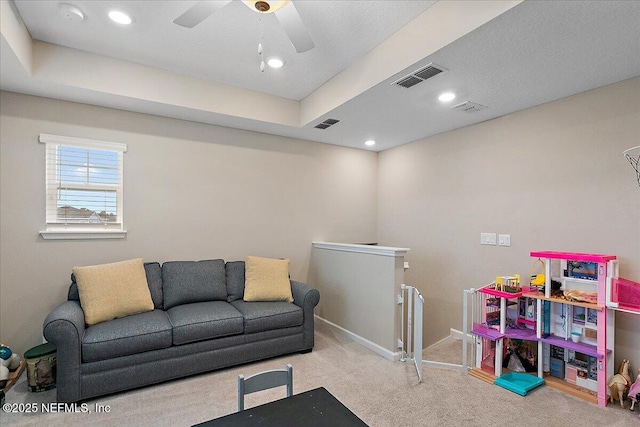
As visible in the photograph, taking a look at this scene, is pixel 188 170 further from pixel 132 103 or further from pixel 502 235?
pixel 502 235

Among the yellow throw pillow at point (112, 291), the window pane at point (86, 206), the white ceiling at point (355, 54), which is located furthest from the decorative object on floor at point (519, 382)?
the window pane at point (86, 206)

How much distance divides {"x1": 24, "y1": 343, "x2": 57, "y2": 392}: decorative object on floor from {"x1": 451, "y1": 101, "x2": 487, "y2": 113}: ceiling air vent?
424 centimetres

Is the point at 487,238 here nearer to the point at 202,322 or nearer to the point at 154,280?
the point at 202,322

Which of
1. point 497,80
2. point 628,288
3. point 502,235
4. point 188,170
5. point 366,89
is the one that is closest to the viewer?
point 628,288

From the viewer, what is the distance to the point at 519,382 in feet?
9.17

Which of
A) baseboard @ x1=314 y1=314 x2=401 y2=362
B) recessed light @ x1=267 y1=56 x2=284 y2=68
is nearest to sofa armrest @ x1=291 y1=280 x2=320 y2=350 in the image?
baseboard @ x1=314 y1=314 x2=401 y2=362

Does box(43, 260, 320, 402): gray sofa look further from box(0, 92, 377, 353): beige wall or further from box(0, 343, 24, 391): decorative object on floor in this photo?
box(0, 343, 24, 391): decorative object on floor

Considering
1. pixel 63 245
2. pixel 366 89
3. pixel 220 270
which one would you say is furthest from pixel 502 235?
pixel 63 245

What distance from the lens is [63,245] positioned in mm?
3256

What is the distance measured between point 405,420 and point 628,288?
200 centimetres

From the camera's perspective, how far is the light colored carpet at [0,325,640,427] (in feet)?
7.59

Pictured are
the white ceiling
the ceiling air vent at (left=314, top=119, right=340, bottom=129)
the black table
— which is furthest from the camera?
the ceiling air vent at (left=314, top=119, right=340, bottom=129)

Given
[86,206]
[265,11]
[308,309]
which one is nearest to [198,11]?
[265,11]

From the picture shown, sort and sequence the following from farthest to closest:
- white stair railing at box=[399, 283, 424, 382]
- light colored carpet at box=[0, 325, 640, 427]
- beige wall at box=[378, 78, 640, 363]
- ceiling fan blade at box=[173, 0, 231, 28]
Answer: white stair railing at box=[399, 283, 424, 382]
beige wall at box=[378, 78, 640, 363]
light colored carpet at box=[0, 325, 640, 427]
ceiling fan blade at box=[173, 0, 231, 28]
